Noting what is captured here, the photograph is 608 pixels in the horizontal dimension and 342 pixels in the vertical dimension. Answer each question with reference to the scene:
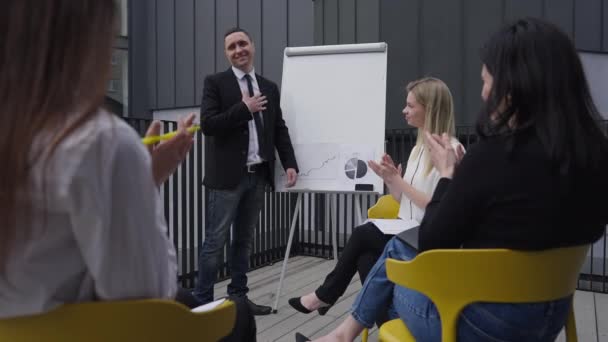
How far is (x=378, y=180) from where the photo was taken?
2.99 metres

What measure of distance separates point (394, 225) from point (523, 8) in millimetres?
3776

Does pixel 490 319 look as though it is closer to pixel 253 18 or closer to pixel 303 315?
pixel 303 315

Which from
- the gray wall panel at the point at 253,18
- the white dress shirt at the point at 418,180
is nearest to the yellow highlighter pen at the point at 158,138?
the white dress shirt at the point at 418,180

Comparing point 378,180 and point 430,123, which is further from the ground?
point 430,123

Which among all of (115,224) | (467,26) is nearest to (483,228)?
(115,224)

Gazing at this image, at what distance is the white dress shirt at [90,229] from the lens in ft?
2.28

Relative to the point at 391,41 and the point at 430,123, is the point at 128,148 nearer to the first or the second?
the point at 430,123

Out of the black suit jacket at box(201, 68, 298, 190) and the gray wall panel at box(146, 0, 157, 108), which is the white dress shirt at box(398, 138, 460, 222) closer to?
the black suit jacket at box(201, 68, 298, 190)

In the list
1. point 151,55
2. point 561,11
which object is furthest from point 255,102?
point 151,55

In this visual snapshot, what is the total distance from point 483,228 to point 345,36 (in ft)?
15.1

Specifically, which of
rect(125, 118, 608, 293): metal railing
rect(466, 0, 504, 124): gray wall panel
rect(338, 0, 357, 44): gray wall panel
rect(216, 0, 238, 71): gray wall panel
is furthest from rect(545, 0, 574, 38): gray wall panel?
rect(216, 0, 238, 71): gray wall panel

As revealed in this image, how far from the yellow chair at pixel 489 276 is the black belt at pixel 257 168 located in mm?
1738

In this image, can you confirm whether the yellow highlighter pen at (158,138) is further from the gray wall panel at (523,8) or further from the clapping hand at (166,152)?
the gray wall panel at (523,8)

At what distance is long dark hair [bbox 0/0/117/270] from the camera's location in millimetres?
700
